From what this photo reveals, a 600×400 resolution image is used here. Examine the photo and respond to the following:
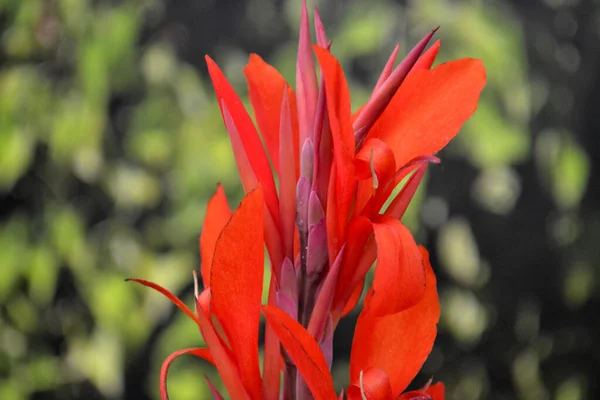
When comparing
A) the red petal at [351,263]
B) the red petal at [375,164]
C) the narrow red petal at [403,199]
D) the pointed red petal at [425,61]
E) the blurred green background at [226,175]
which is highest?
the pointed red petal at [425,61]

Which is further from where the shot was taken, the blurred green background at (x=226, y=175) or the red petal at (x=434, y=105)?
the blurred green background at (x=226, y=175)

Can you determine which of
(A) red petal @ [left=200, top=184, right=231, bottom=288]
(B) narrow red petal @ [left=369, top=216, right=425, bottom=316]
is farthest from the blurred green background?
(B) narrow red petal @ [left=369, top=216, right=425, bottom=316]

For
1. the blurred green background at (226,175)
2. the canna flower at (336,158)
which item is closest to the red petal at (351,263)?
the canna flower at (336,158)

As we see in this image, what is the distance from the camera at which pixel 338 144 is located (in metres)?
0.29

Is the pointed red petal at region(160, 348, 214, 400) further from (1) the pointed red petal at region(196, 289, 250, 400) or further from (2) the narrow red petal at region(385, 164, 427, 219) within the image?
(2) the narrow red petal at region(385, 164, 427, 219)

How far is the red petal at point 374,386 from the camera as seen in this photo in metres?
0.30

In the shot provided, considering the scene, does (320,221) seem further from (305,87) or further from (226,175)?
(226,175)

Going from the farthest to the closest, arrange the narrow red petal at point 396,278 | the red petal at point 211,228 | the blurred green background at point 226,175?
the blurred green background at point 226,175
the red petal at point 211,228
the narrow red petal at point 396,278

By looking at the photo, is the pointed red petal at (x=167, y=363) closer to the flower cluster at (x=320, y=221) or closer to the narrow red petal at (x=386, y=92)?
the flower cluster at (x=320, y=221)

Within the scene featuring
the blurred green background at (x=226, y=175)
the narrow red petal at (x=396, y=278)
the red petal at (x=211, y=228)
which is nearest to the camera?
the narrow red petal at (x=396, y=278)

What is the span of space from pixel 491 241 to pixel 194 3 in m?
0.75

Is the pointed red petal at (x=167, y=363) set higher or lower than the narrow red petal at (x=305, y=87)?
lower

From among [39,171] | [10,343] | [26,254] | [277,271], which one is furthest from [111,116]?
A: [277,271]

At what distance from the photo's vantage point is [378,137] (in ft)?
1.09
